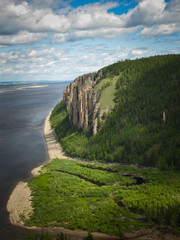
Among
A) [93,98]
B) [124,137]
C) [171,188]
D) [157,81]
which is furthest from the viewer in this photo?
[93,98]

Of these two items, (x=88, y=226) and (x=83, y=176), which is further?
(x=83, y=176)

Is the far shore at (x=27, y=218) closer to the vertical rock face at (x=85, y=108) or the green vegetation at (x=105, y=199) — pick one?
the green vegetation at (x=105, y=199)

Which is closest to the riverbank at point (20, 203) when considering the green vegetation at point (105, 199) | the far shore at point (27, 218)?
the far shore at point (27, 218)

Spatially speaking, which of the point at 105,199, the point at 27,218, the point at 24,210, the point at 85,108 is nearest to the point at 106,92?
the point at 85,108

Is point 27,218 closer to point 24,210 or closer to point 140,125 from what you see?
point 24,210

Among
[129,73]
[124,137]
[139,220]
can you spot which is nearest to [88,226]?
[139,220]

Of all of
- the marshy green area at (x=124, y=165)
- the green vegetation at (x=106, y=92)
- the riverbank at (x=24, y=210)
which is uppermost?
the green vegetation at (x=106, y=92)

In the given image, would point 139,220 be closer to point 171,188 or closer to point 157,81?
point 171,188
